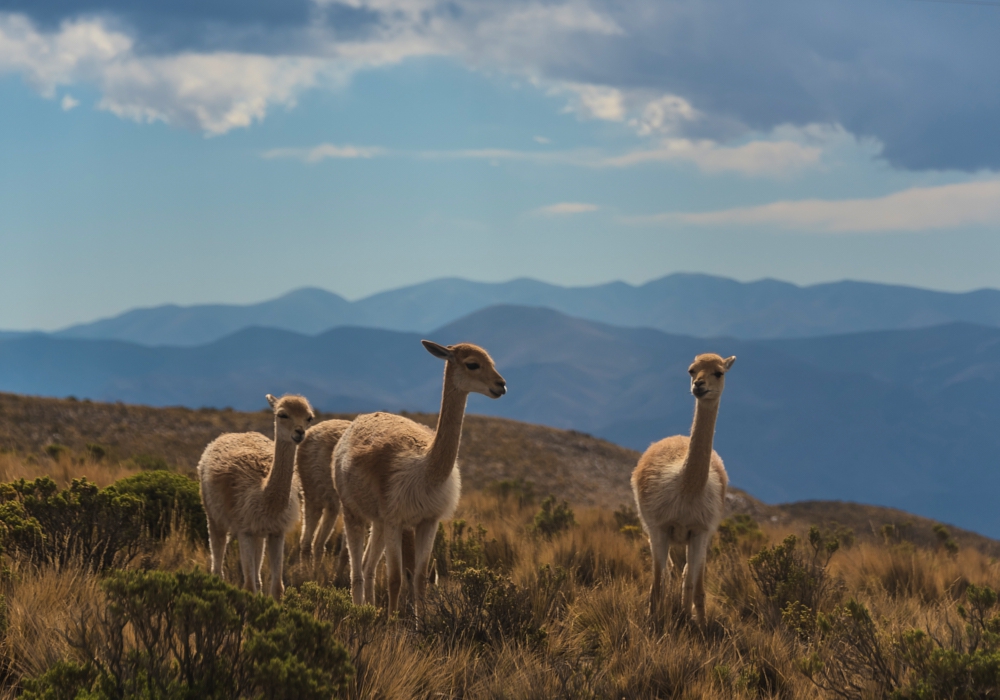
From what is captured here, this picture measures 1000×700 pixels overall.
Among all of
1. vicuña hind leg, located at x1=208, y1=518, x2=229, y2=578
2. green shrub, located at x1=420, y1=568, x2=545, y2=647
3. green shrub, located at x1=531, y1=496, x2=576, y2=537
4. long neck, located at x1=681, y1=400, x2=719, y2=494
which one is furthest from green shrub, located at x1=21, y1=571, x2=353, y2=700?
green shrub, located at x1=531, y1=496, x2=576, y2=537

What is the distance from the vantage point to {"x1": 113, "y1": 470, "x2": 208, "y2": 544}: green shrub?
8594 millimetres

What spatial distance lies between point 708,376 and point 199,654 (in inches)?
169

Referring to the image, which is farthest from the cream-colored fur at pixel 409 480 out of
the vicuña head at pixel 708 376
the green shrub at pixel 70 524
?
the green shrub at pixel 70 524

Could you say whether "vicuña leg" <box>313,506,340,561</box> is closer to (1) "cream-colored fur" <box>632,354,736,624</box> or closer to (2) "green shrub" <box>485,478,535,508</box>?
(1) "cream-colored fur" <box>632,354,736,624</box>

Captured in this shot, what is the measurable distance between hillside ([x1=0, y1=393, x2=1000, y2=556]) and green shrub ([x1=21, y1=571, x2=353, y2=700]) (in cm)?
1963

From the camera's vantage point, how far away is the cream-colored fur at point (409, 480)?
20.0 ft

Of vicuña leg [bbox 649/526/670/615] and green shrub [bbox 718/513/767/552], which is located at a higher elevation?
vicuña leg [bbox 649/526/670/615]

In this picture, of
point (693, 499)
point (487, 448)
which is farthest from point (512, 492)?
point (487, 448)

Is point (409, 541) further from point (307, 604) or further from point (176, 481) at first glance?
point (176, 481)

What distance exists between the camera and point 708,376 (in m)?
6.28

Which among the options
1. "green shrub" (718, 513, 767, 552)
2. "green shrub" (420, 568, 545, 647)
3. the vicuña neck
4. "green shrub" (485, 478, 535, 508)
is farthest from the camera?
"green shrub" (485, 478, 535, 508)

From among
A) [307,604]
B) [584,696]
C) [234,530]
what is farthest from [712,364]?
[234,530]

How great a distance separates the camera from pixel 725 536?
1016 centimetres

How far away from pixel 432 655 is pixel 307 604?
0.86 metres
